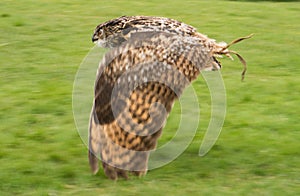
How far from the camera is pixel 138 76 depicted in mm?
5457

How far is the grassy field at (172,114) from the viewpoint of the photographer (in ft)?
19.6

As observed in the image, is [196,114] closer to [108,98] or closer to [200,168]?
[200,168]

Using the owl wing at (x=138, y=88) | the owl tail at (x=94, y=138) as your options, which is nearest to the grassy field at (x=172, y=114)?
the owl tail at (x=94, y=138)

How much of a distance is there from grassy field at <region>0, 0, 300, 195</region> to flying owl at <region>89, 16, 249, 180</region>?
46cm

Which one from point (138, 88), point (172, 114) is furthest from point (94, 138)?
point (172, 114)

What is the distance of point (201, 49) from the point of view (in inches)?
221

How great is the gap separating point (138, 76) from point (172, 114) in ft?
8.58

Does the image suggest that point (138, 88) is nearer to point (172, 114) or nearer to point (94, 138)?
point (94, 138)

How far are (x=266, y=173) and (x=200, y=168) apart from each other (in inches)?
23.0

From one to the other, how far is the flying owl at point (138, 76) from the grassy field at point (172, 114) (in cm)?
46

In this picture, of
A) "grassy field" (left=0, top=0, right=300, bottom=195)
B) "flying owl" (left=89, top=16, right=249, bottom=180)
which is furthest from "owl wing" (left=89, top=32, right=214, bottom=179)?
"grassy field" (left=0, top=0, right=300, bottom=195)

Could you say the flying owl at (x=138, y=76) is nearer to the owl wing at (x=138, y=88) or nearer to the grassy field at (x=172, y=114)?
the owl wing at (x=138, y=88)

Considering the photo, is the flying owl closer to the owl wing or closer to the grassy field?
the owl wing

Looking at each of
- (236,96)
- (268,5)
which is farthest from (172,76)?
(268,5)
